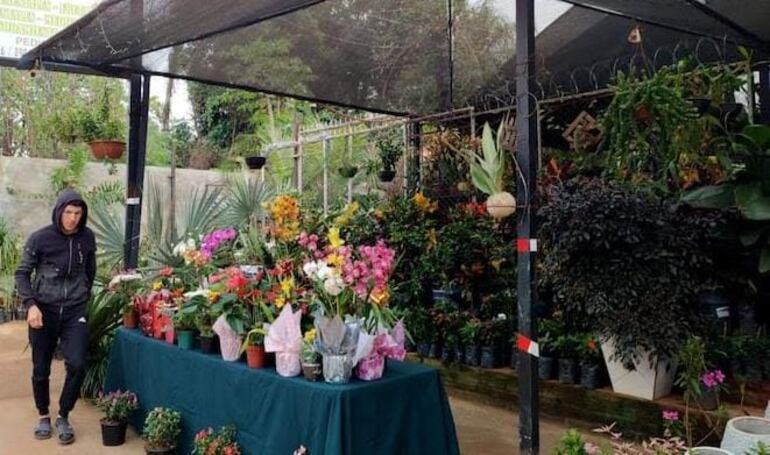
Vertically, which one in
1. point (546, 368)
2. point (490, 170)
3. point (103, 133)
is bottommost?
point (546, 368)

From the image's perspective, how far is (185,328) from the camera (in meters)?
3.28

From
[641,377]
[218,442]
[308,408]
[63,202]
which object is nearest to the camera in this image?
[308,408]

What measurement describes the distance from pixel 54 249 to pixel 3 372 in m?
2.30

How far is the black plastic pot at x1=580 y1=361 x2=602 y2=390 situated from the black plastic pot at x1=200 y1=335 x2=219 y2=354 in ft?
7.52

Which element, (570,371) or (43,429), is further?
(570,371)

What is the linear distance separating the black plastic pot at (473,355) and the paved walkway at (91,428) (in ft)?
0.93

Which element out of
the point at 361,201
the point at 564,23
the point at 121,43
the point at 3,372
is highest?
the point at 564,23

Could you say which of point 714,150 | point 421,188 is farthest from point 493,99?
point 714,150

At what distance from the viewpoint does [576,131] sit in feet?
16.4

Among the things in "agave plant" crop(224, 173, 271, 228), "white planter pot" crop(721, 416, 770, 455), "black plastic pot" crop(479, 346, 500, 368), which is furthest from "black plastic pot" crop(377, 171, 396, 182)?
"white planter pot" crop(721, 416, 770, 455)

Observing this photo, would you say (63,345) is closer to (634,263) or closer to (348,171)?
(634,263)

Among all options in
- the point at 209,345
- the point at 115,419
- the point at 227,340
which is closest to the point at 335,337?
the point at 227,340

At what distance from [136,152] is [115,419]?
96.1 inches

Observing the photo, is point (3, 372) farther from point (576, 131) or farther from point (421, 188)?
point (576, 131)
